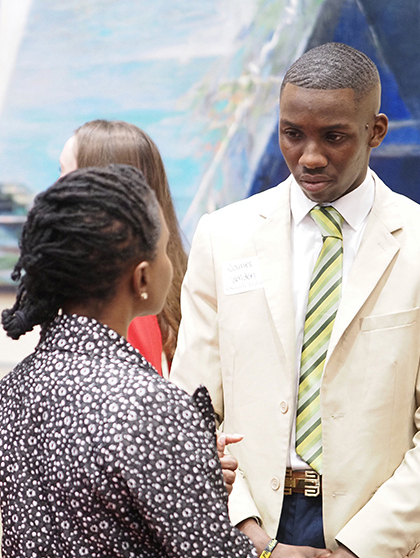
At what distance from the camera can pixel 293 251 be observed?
1.73 meters

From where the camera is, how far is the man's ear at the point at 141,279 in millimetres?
1220

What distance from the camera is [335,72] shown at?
1.62 metres

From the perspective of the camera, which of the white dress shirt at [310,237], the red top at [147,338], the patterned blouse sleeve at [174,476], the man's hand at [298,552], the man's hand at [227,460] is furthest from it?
the red top at [147,338]

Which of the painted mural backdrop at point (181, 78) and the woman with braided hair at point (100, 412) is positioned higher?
the painted mural backdrop at point (181, 78)

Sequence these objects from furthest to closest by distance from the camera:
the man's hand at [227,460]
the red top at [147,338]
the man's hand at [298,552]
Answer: the red top at [147,338]
the man's hand at [298,552]
the man's hand at [227,460]

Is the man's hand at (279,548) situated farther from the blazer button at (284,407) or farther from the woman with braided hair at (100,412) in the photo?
the woman with braided hair at (100,412)

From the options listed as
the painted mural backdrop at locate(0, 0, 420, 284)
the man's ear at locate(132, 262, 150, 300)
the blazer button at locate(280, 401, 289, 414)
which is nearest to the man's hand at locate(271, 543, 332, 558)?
the blazer button at locate(280, 401, 289, 414)

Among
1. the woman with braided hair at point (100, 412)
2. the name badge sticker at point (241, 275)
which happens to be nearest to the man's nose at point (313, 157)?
the name badge sticker at point (241, 275)

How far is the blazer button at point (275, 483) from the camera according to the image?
5.28 ft

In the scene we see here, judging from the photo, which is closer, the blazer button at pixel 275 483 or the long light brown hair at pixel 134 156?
the blazer button at pixel 275 483

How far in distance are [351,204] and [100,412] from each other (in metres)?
0.86

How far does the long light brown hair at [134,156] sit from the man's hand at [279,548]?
713 mm

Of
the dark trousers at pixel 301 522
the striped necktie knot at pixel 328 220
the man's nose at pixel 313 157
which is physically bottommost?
the dark trousers at pixel 301 522

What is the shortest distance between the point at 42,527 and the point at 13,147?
2578 millimetres
